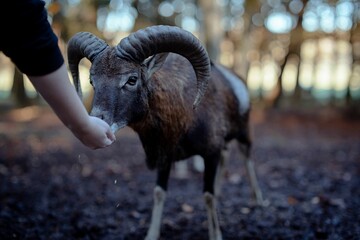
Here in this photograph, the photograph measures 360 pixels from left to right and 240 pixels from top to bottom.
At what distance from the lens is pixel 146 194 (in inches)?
275

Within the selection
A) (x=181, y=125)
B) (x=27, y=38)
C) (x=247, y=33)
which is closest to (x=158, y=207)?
(x=181, y=125)

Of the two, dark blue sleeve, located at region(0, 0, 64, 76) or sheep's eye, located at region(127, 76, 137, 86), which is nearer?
dark blue sleeve, located at region(0, 0, 64, 76)

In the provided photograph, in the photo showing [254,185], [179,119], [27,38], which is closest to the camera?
[27,38]

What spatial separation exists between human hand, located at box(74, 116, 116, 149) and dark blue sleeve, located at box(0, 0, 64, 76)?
0.44 metres

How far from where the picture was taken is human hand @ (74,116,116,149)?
2.20 metres

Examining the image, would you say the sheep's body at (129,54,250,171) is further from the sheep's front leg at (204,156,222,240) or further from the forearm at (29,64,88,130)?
the forearm at (29,64,88,130)

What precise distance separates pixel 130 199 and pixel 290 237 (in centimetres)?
284

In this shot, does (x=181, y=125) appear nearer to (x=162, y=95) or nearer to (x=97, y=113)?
(x=162, y=95)

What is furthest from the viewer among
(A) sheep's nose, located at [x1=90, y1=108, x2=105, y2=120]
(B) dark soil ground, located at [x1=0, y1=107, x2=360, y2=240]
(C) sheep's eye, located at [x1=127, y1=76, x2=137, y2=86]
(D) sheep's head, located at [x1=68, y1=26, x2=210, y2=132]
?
(B) dark soil ground, located at [x1=0, y1=107, x2=360, y2=240]

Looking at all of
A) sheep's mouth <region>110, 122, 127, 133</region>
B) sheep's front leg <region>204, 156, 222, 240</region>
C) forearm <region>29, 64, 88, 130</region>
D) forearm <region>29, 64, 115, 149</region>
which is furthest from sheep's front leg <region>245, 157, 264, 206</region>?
forearm <region>29, 64, 88, 130</region>

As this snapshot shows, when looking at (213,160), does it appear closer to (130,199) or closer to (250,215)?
(250,215)

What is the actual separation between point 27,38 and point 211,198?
3400 mm

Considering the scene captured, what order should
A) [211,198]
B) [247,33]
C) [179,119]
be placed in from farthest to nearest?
[247,33], [211,198], [179,119]

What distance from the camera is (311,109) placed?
22.2 m
